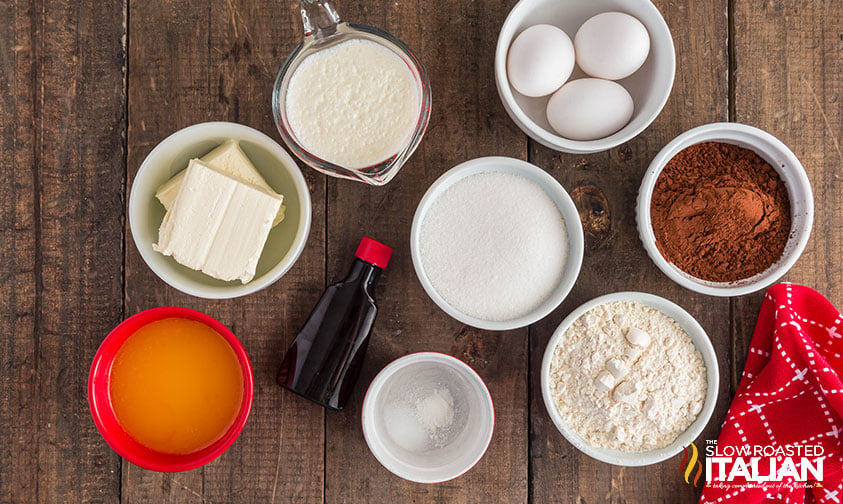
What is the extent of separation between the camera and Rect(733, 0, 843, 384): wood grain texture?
88 cm

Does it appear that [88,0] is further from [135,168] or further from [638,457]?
[638,457]

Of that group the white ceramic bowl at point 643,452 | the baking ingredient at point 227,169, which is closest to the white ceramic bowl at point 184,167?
the baking ingredient at point 227,169

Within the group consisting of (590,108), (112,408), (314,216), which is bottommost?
(112,408)

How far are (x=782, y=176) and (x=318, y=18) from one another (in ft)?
2.18

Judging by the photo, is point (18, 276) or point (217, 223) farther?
point (18, 276)

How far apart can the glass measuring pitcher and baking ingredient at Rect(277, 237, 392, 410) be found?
10 centimetres

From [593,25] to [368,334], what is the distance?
51 centimetres

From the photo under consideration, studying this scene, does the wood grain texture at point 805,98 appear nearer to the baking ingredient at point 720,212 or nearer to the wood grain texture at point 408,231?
the baking ingredient at point 720,212

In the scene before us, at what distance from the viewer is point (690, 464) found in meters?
0.87

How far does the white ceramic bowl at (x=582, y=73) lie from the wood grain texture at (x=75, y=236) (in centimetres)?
56

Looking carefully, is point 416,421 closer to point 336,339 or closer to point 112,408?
point 336,339

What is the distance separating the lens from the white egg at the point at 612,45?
76 cm

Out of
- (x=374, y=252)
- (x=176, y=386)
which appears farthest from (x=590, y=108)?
(x=176, y=386)

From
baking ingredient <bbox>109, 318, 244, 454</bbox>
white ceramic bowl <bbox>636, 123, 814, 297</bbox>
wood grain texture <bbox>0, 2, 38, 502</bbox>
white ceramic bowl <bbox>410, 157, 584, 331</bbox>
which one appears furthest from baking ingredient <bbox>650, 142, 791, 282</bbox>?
wood grain texture <bbox>0, 2, 38, 502</bbox>
